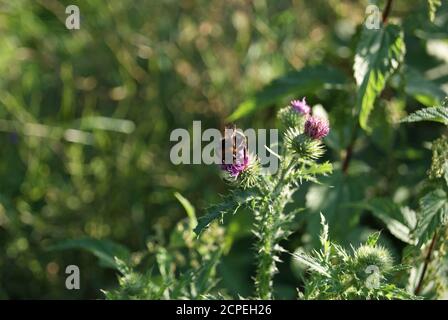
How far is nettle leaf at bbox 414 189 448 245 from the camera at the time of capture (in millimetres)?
1473

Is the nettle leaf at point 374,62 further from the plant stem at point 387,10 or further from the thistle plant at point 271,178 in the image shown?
the thistle plant at point 271,178

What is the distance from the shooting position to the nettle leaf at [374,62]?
1.72 metres

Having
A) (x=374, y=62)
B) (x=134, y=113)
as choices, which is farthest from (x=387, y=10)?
(x=134, y=113)

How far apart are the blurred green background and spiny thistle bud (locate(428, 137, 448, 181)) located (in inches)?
22.0

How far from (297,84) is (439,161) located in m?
0.66

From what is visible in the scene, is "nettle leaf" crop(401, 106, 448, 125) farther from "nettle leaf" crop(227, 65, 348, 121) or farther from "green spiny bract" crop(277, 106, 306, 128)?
"nettle leaf" crop(227, 65, 348, 121)

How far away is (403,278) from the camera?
1704 millimetres

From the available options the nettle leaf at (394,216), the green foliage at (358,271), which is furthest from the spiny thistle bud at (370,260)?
the nettle leaf at (394,216)

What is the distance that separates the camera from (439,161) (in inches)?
59.5

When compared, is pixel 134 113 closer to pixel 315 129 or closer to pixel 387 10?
pixel 387 10

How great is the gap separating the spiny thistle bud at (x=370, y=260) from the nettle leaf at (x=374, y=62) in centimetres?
44

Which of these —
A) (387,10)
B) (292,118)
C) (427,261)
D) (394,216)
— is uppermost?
(387,10)
